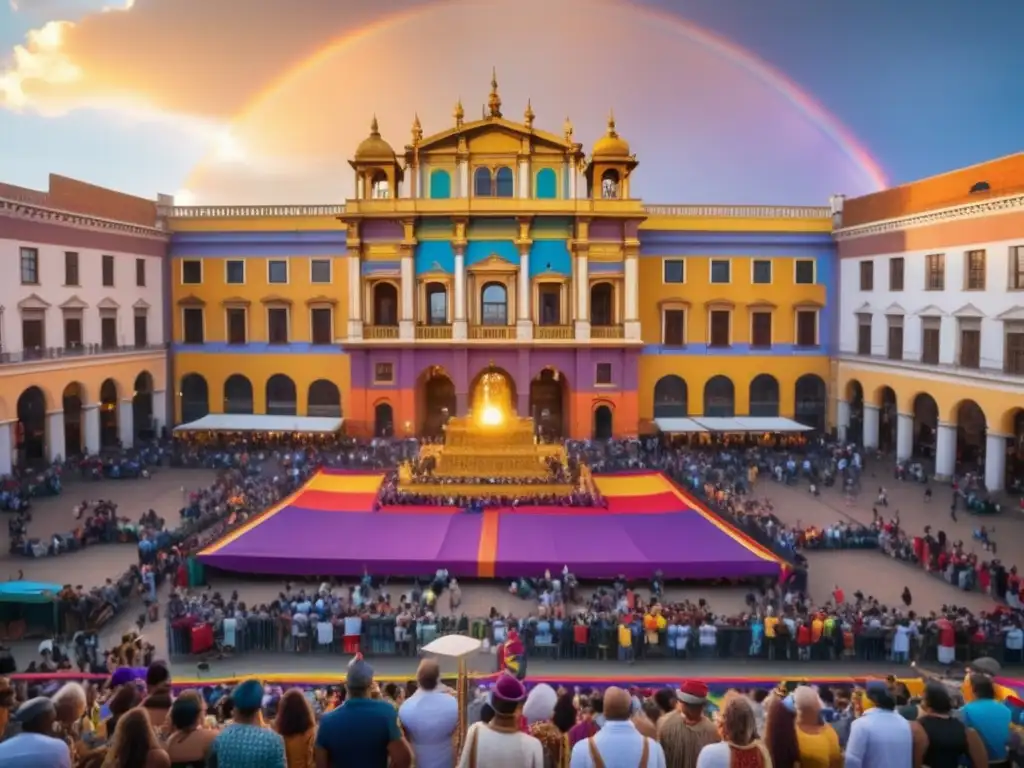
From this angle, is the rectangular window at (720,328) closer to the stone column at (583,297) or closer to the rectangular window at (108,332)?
the stone column at (583,297)

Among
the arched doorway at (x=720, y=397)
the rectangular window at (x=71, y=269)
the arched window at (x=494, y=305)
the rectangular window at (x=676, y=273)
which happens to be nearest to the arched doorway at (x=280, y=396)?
the rectangular window at (x=71, y=269)

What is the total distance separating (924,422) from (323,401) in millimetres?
27696

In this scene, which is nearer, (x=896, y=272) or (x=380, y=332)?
(x=896, y=272)

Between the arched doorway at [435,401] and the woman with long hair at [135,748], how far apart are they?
34800 mm

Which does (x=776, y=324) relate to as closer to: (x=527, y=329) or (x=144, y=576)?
(x=527, y=329)

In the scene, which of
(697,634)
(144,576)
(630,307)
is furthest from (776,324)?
(144,576)

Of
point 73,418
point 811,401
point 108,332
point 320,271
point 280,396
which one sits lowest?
point 73,418

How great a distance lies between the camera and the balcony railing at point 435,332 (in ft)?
127

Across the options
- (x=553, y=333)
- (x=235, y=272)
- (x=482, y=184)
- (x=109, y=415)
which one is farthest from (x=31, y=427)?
(x=553, y=333)

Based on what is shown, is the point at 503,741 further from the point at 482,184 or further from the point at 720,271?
the point at 720,271

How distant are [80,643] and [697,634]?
1136 centimetres

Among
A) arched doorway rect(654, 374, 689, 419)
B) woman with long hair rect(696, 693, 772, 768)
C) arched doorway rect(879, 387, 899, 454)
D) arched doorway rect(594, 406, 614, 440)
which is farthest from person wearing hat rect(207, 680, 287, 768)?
arched doorway rect(654, 374, 689, 419)

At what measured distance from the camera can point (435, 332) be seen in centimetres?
3866

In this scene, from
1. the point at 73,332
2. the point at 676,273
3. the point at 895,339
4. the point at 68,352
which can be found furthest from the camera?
the point at 676,273
